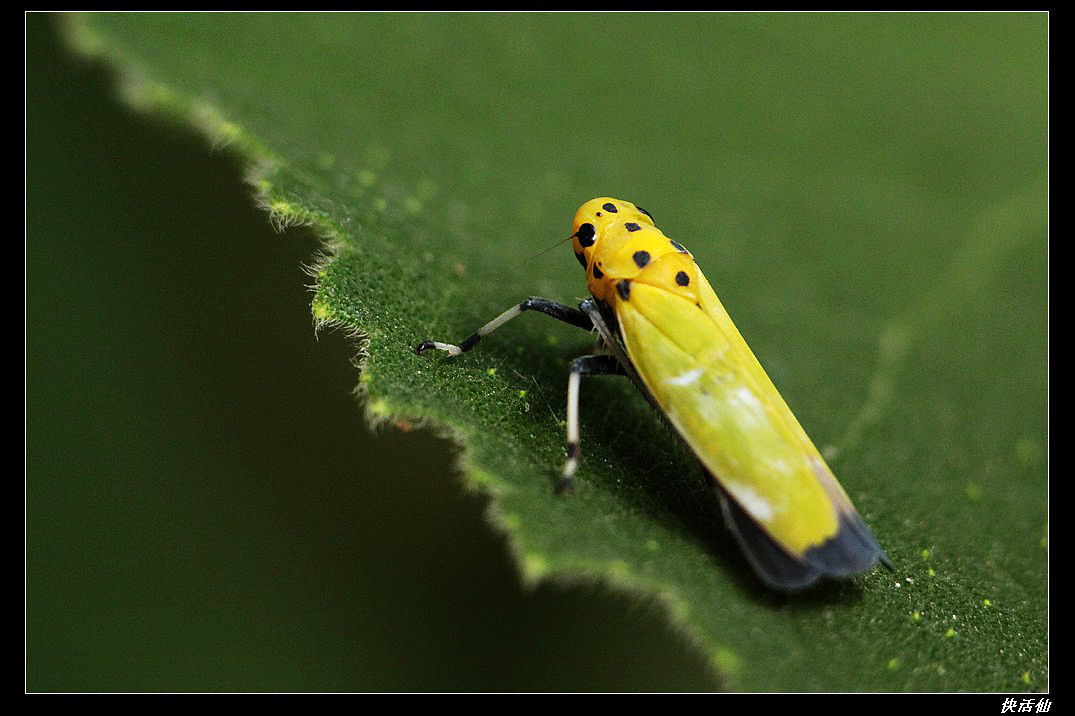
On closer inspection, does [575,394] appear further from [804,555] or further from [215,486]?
[215,486]

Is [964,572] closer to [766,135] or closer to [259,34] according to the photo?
[766,135]

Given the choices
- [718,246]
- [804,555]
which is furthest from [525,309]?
[718,246]

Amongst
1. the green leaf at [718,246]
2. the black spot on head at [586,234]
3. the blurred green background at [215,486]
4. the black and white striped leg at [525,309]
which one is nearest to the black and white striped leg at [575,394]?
the green leaf at [718,246]

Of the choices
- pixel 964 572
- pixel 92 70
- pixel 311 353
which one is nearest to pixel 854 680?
pixel 964 572

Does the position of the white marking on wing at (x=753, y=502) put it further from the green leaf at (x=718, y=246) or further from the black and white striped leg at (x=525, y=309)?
the black and white striped leg at (x=525, y=309)

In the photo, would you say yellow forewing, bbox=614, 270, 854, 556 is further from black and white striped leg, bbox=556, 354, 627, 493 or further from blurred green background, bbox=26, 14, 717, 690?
blurred green background, bbox=26, 14, 717, 690

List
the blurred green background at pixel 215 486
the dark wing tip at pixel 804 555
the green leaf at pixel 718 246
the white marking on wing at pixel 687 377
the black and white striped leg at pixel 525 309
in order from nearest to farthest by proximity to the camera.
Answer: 1. the dark wing tip at pixel 804 555
2. the green leaf at pixel 718 246
3. the white marking on wing at pixel 687 377
4. the black and white striped leg at pixel 525 309
5. the blurred green background at pixel 215 486
